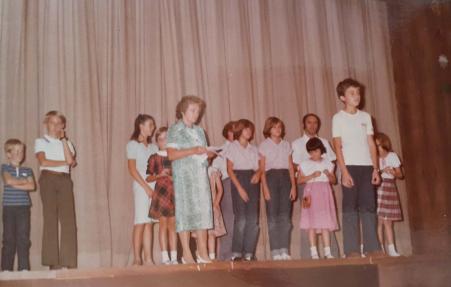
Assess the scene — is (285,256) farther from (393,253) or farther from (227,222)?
(393,253)

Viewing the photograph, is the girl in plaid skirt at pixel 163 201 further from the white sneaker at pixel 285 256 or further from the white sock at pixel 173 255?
the white sneaker at pixel 285 256

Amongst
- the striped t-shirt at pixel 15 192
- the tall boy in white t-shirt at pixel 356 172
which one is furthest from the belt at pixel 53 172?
the tall boy in white t-shirt at pixel 356 172

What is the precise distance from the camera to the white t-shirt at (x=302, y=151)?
459cm

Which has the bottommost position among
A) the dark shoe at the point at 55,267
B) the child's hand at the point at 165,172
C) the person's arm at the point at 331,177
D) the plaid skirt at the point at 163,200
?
the dark shoe at the point at 55,267

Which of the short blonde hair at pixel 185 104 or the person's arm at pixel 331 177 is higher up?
the short blonde hair at pixel 185 104

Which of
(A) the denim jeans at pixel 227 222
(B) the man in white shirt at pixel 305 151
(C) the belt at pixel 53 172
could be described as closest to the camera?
(C) the belt at pixel 53 172

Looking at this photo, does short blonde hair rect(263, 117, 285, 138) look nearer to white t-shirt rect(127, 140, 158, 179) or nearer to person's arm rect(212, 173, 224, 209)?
person's arm rect(212, 173, 224, 209)

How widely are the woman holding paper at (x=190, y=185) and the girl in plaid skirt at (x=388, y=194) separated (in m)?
1.41

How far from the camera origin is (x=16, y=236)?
3.73 meters

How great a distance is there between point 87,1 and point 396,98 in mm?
2494

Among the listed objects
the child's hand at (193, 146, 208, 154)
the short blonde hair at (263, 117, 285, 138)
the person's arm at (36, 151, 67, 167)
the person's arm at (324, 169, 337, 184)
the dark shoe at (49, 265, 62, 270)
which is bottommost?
the dark shoe at (49, 265, 62, 270)

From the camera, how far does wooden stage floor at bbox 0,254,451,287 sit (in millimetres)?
3447

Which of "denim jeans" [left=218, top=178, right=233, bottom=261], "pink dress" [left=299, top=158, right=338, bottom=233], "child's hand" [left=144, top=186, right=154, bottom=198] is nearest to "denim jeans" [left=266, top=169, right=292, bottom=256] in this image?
"pink dress" [left=299, top=158, right=338, bottom=233]

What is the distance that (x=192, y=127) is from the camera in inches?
161
